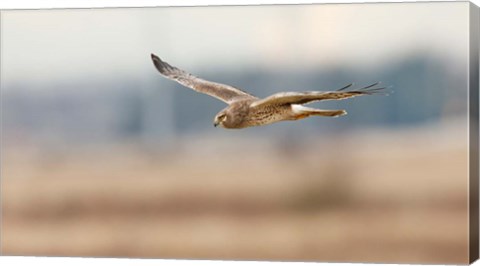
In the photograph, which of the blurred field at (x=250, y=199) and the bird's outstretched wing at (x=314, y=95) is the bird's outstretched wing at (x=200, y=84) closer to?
the bird's outstretched wing at (x=314, y=95)

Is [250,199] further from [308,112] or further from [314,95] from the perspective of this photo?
[314,95]

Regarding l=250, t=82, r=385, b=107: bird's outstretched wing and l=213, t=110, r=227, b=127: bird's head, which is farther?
l=213, t=110, r=227, b=127: bird's head

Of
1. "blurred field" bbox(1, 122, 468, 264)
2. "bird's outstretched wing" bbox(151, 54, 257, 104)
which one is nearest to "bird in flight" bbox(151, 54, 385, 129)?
"bird's outstretched wing" bbox(151, 54, 257, 104)

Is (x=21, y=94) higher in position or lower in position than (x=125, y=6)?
lower

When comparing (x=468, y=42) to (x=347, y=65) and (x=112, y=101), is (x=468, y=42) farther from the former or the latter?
(x=112, y=101)

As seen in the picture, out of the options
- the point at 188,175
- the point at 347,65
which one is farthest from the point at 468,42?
the point at 188,175

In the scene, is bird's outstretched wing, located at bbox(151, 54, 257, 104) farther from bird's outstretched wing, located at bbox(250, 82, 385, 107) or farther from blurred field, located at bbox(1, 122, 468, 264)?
blurred field, located at bbox(1, 122, 468, 264)

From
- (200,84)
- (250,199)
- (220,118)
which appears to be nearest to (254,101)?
(220,118)
